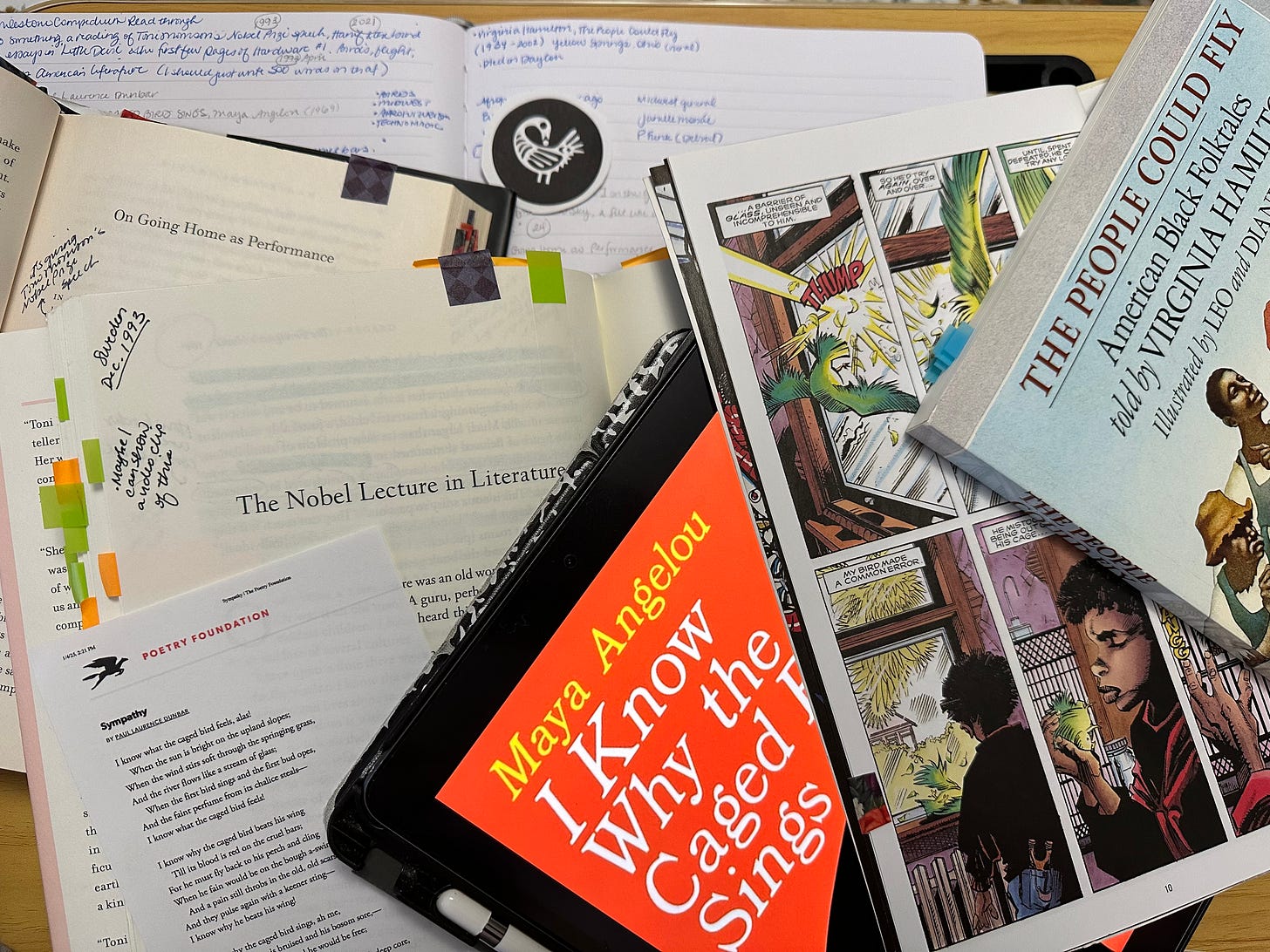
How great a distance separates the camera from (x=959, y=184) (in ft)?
1.41

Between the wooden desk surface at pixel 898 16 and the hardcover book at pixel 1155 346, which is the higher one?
the wooden desk surface at pixel 898 16

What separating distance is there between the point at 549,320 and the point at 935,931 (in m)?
0.37

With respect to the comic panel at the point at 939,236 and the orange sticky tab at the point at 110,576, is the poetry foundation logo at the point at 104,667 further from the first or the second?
the comic panel at the point at 939,236

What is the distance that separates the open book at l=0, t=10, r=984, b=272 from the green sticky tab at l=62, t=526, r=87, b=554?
0.27m

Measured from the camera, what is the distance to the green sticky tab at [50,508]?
43cm

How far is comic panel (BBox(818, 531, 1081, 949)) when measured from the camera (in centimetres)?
40

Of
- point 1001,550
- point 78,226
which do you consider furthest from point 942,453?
point 78,226

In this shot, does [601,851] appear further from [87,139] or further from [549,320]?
[87,139]

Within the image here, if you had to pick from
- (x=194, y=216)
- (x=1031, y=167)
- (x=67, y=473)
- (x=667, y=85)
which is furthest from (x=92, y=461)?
(x=1031, y=167)

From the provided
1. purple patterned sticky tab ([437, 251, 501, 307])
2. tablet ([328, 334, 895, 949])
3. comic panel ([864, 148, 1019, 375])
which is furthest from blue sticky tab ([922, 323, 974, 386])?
purple patterned sticky tab ([437, 251, 501, 307])

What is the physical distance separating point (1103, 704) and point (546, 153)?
0.45m

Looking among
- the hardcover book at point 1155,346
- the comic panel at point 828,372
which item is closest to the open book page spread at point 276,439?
the comic panel at point 828,372

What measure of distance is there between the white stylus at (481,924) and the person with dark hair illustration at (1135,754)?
0.27 metres

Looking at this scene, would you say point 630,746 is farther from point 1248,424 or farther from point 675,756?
point 1248,424
